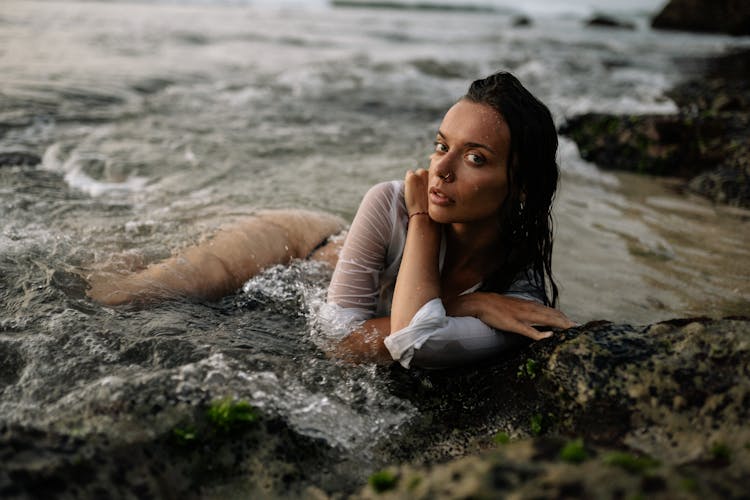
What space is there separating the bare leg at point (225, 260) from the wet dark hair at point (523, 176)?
1677 millimetres

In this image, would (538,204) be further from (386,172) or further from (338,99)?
(338,99)

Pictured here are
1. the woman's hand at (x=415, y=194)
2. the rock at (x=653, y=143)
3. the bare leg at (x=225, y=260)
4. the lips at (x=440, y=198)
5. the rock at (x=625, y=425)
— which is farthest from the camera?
the rock at (x=653, y=143)

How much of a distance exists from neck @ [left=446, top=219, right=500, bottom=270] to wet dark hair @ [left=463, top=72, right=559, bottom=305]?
0.06 m

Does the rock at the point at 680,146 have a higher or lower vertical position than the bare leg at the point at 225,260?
higher

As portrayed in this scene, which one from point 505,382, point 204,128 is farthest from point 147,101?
point 505,382

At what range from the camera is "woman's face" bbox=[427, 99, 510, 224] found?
3.20 metres

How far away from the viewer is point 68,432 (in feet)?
7.41

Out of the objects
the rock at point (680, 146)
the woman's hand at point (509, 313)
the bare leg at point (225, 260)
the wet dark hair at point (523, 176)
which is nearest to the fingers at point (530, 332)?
the woman's hand at point (509, 313)

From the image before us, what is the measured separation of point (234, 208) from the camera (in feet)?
20.0

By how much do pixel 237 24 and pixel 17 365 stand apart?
26.6 m

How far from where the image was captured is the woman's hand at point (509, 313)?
321 cm

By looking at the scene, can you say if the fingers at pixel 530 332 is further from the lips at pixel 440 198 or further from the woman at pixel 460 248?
the lips at pixel 440 198

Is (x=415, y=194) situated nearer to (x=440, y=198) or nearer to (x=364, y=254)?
(x=440, y=198)

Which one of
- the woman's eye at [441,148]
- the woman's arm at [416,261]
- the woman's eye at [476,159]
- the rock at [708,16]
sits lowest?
the woman's arm at [416,261]
